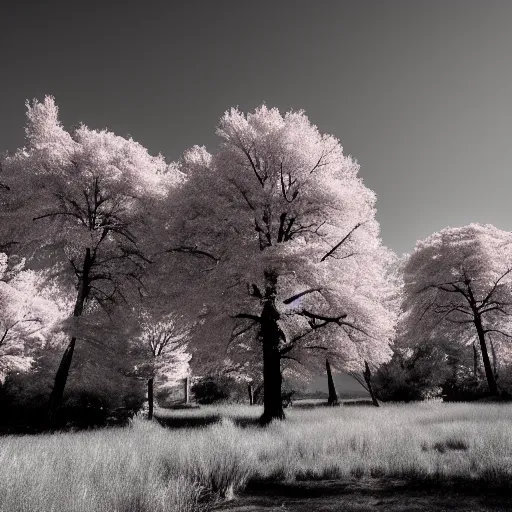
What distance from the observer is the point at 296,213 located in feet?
42.4

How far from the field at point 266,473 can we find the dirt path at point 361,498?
0.05ft

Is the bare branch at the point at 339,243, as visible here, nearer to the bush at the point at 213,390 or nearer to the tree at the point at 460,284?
the tree at the point at 460,284

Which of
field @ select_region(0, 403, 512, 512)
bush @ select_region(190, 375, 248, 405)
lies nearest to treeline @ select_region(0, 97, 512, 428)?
field @ select_region(0, 403, 512, 512)

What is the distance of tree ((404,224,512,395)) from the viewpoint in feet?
70.7

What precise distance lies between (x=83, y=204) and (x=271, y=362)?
9676mm

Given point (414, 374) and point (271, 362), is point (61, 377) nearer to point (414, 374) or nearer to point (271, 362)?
point (271, 362)

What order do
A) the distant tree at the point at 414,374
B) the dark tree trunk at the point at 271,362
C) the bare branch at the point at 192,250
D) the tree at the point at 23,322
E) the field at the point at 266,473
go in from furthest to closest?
the distant tree at the point at 414,374 < the tree at the point at 23,322 < the bare branch at the point at 192,250 < the dark tree trunk at the point at 271,362 < the field at the point at 266,473

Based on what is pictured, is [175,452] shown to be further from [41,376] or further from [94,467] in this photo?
[41,376]

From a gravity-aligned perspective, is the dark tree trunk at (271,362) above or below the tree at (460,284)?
below

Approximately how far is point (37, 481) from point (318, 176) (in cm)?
1094

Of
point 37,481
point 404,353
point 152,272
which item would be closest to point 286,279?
point 152,272

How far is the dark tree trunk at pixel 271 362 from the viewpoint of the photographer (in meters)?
12.7

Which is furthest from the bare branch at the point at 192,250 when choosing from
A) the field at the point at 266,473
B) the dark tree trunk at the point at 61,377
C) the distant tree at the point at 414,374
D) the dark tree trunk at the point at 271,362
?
the distant tree at the point at 414,374

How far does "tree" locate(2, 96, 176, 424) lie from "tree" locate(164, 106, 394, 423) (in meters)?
2.35
